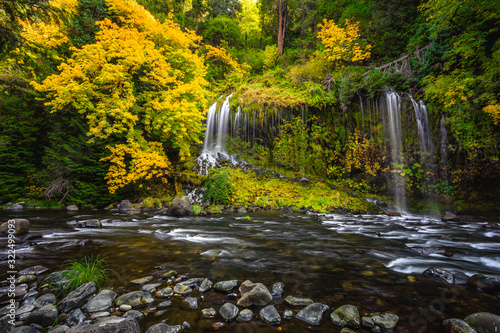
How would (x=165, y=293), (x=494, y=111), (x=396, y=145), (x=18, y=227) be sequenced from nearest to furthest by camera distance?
(x=165, y=293), (x=18, y=227), (x=494, y=111), (x=396, y=145)

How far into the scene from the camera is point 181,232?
231 inches

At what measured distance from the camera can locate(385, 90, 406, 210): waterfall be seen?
37.7 ft

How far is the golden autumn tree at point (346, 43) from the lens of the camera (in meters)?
14.8

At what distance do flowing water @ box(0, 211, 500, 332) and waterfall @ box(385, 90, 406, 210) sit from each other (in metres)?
4.86

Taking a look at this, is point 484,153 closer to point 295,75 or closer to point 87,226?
point 295,75

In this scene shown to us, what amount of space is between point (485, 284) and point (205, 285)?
3828 mm

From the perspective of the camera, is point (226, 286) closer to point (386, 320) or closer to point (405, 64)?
point (386, 320)

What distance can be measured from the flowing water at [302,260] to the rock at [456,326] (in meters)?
0.07

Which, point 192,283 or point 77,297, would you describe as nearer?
point 77,297

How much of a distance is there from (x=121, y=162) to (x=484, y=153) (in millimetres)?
17529

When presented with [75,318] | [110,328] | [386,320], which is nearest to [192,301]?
[110,328]

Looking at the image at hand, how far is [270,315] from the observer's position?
1996 mm

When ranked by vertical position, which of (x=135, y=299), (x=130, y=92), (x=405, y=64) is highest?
(x=405, y=64)

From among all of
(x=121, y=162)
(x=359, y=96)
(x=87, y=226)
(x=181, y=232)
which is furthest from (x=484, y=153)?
(x=121, y=162)
